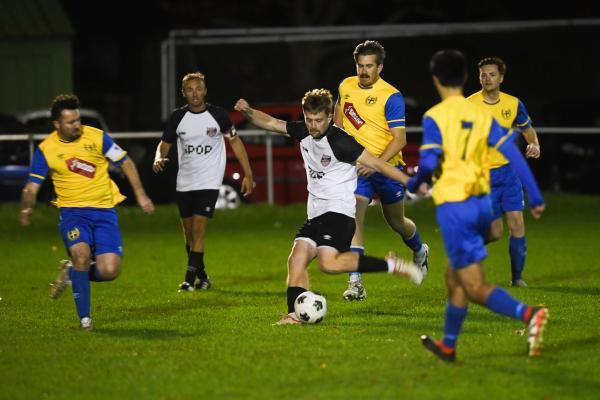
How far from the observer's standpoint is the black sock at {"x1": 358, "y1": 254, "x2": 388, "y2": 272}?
32.2 feet

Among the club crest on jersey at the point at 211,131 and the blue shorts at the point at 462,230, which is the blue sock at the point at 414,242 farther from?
the blue shorts at the point at 462,230

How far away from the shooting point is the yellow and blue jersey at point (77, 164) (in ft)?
32.4

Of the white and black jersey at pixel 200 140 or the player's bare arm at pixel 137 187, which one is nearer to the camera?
the player's bare arm at pixel 137 187

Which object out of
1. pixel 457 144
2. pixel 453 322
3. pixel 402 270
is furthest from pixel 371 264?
pixel 457 144

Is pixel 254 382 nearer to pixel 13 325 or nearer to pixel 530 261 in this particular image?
pixel 13 325

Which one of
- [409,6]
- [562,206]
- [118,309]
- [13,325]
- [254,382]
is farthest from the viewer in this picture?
[409,6]

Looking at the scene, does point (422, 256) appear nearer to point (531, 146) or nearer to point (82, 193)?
point (531, 146)

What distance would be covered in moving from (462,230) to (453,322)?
2.02 feet

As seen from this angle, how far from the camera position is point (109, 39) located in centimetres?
4066

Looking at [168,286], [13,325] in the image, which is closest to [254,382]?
[13,325]

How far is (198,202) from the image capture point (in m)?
12.8

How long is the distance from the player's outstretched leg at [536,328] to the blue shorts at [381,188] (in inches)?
140

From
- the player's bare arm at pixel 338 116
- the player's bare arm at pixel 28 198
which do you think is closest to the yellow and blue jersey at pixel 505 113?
the player's bare arm at pixel 338 116

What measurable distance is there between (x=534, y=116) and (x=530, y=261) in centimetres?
1030
